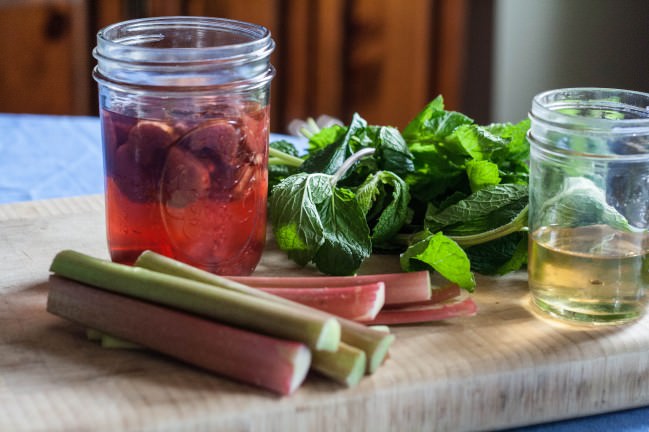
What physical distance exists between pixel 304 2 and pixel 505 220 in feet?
8.02

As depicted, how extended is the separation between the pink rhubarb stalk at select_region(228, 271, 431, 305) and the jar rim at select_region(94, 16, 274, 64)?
0.97ft

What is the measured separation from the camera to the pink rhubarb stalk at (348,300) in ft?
4.02

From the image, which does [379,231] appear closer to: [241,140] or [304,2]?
[241,140]

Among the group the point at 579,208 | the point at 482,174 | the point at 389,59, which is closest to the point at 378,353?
the point at 579,208

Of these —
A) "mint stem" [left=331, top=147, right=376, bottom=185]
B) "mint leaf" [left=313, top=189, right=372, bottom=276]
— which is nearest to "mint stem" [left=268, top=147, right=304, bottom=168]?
"mint stem" [left=331, top=147, right=376, bottom=185]

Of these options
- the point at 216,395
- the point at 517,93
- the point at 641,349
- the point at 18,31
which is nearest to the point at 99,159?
the point at 216,395

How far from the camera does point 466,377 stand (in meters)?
1.15

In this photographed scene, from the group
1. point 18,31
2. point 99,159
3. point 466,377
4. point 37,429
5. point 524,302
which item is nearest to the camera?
point 37,429

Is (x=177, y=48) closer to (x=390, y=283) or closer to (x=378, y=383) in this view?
(x=390, y=283)

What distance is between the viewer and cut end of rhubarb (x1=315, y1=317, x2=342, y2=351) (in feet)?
3.55

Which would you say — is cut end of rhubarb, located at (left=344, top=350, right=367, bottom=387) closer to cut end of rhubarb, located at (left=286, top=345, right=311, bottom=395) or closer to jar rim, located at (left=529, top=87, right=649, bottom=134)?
cut end of rhubarb, located at (left=286, top=345, right=311, bottom=395)

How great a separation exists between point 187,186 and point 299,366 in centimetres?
35

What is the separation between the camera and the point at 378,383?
112cm

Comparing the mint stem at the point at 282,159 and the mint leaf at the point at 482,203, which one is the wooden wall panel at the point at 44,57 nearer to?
the mint stem at the point at 282,159
